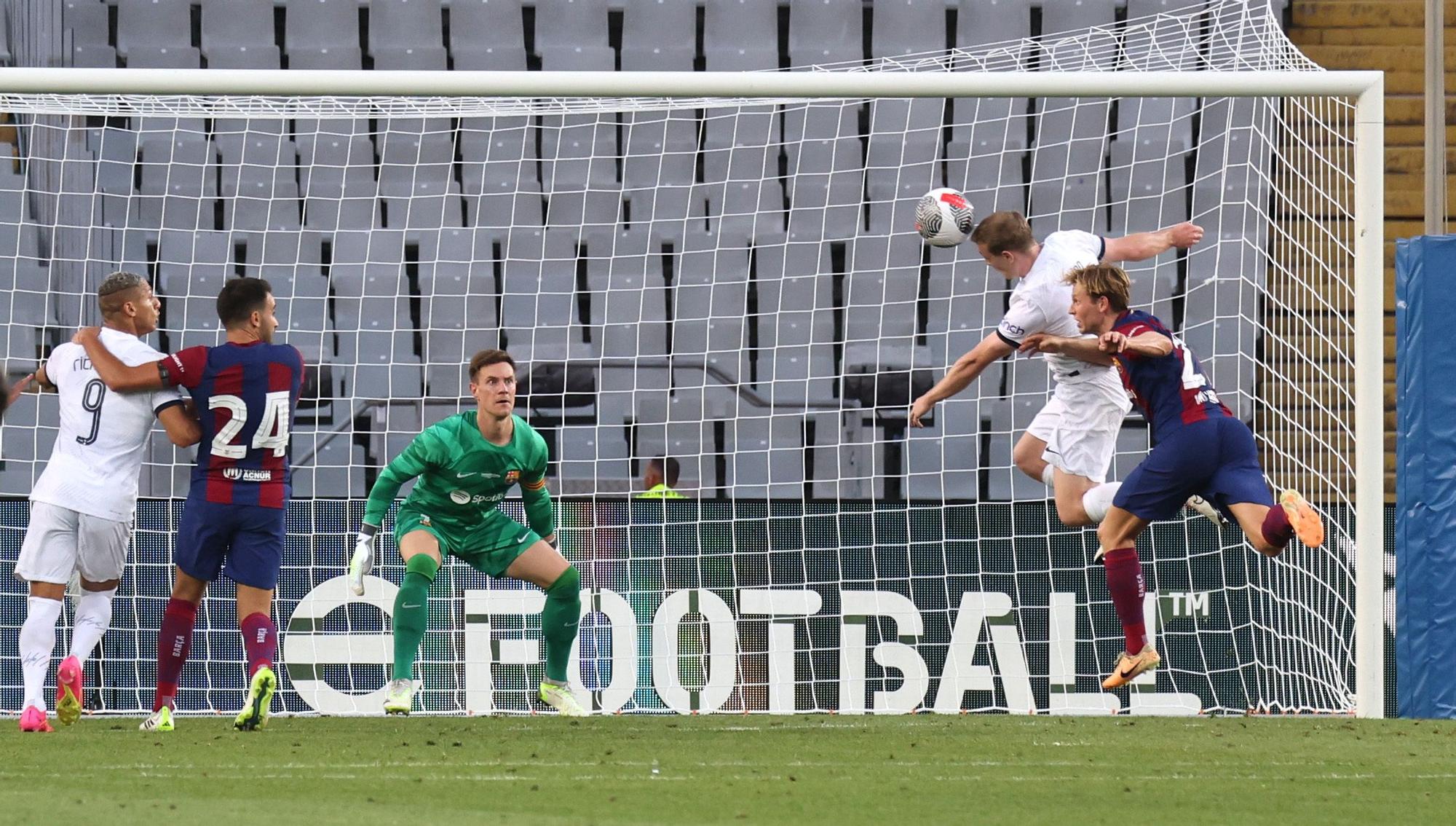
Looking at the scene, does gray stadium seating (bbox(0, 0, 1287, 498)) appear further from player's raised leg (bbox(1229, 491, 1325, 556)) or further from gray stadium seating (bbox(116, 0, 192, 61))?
player's raised leg (bbox(1229, 491, 1325, 556))

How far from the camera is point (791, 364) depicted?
35.6 ft

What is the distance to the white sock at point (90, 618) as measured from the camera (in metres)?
6.25

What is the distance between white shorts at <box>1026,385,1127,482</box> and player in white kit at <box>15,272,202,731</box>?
3405mm

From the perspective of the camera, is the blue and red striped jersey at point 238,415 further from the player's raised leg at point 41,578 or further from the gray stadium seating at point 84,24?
the gray stadium seating at point 84,24

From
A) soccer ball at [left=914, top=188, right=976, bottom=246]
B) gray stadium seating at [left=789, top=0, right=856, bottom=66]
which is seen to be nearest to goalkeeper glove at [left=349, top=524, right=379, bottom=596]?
soccer ball at [left=914, top=188, right=976, bottom=246]

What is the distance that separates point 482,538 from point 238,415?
1.18 metres

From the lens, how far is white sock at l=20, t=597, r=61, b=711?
6.15 meters

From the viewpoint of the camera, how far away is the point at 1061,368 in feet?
22.6

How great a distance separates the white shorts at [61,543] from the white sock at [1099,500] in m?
3.75

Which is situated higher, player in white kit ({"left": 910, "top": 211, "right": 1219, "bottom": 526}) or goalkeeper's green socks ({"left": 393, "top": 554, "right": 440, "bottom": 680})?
player in white kit ({"left": 910, "top": 211, "right": 1219, "bottom": 526})

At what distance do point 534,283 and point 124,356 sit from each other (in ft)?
16.7

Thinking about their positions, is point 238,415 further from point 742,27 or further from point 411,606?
point 742,27

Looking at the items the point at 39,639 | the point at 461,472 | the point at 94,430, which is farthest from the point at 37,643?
the point at 461,472

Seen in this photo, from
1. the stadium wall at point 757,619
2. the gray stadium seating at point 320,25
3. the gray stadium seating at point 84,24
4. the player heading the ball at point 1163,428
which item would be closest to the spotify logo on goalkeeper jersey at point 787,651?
the stadium wall at point 757,619
